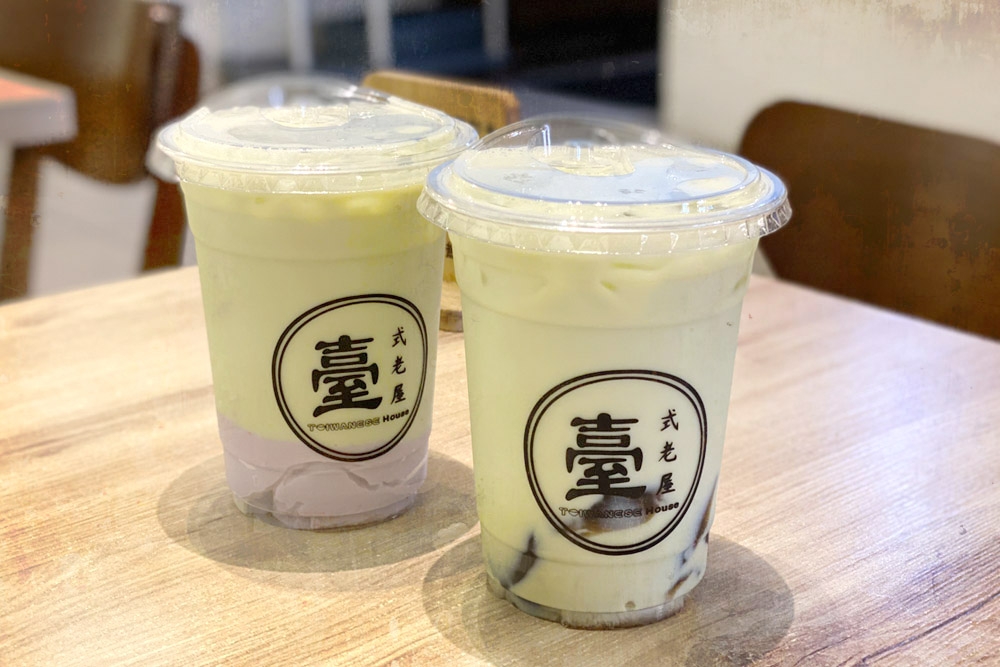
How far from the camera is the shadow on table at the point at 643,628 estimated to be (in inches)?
27.5

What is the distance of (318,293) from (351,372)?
72mm

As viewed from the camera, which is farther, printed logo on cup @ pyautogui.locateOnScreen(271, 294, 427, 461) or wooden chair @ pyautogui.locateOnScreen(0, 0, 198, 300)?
wooden chair @ pyautogui.locateOnScreen(0, 0, 198, 300)

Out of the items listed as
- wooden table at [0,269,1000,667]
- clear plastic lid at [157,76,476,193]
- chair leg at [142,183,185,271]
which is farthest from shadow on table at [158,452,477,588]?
chair leg at [142,183,185,271]

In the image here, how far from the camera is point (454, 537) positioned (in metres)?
0.86

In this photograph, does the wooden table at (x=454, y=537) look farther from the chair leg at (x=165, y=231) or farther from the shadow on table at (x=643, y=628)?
the chair leg at (x=165, y=231)

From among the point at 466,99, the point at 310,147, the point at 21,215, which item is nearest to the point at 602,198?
the point at 310,147

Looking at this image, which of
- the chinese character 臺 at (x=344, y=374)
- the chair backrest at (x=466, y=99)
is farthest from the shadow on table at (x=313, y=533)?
Result: the chair backrest at (x=466, y=99)

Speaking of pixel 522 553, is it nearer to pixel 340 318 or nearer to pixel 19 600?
pixel 340 318

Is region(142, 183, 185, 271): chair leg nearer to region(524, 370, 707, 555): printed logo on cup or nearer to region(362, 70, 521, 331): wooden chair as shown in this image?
region(362, 70, 521, 331): wooden chair

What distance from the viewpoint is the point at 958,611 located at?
0.75m

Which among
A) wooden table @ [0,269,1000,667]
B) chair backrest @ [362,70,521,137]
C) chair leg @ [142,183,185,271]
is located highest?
chair backrest @ [362,70,521,137]

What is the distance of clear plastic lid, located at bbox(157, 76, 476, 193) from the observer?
2.52 ft

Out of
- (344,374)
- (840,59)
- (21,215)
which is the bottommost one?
(21,215)

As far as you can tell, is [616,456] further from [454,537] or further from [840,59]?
[840,59]
